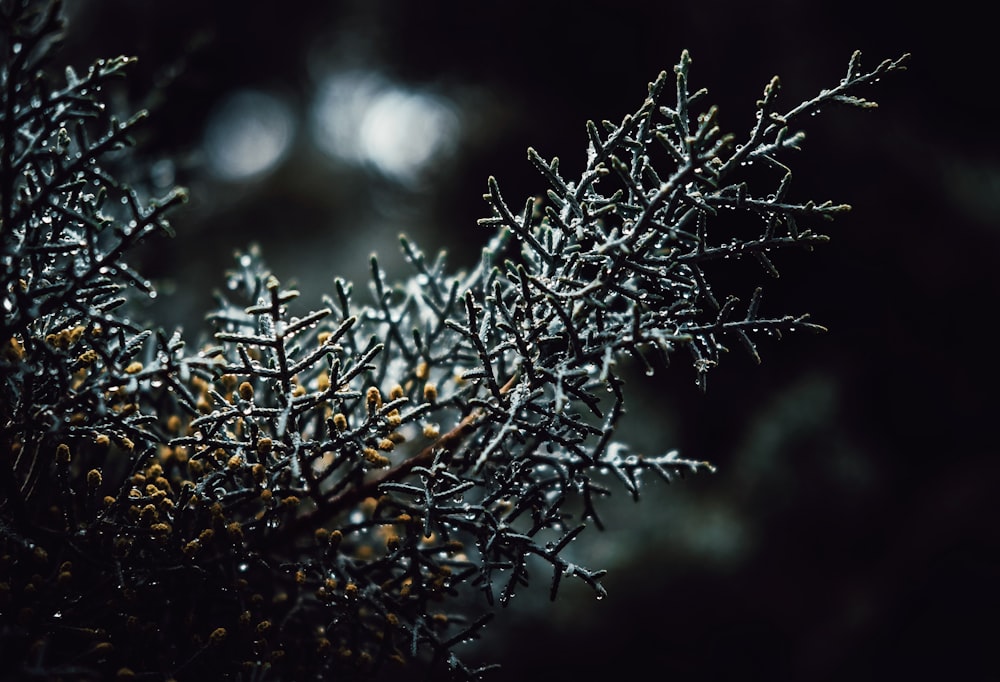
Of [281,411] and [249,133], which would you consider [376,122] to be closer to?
[249,133]

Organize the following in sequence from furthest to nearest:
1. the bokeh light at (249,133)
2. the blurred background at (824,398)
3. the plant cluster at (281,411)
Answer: the bokeh light at (249,133) → the blurred background at (824,398) → the plant cluster at (281,411)

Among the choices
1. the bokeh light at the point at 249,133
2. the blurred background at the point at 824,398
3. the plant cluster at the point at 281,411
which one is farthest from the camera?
the bokeh light at the point at 249,133

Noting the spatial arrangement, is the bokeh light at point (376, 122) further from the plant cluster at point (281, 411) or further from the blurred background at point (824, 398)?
the plant cluster at point (281, 411)

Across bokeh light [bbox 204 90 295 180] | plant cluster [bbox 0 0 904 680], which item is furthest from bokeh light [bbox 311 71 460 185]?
plant cluster [bbox 0 0 904 680]

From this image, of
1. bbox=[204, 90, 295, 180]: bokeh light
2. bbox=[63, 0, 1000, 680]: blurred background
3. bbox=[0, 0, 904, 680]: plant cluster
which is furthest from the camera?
bbox=[204, 90, 295, 180]: bokeh light

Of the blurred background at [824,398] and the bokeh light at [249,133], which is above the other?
the bokeh light at [249,133]

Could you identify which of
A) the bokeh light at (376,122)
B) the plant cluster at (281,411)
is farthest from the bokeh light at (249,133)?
the plant cluster at (281,411)

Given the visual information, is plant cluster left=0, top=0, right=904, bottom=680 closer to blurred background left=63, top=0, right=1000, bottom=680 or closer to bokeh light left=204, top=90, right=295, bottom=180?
blurred background left=63, top=0, right=1000, bottom=680

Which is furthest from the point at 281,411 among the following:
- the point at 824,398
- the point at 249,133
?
the point at 249,133

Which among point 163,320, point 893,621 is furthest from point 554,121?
point 893,621

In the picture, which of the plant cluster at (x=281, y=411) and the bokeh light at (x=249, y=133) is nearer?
the plant cluster at (x=281, y=411)
